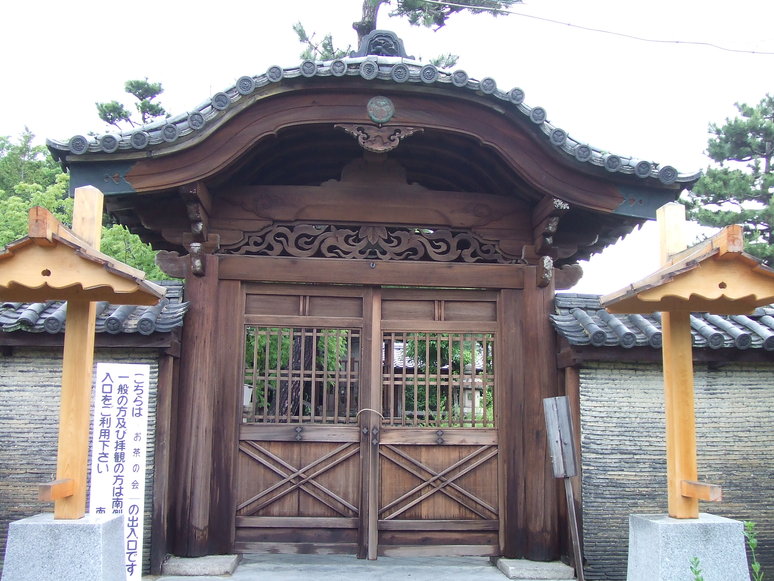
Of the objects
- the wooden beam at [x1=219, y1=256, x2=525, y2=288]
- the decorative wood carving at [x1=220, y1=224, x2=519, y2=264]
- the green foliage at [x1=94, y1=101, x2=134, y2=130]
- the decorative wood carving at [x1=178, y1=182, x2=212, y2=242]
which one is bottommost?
the wooden beam at [x1=219, y1=256, x2=525, y2=288]

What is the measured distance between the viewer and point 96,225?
5.32 m

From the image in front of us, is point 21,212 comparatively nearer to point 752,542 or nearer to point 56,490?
point 56,490

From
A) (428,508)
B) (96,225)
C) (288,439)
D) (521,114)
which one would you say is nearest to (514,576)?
(428,508)

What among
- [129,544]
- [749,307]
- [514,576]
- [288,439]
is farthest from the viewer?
[288,439]

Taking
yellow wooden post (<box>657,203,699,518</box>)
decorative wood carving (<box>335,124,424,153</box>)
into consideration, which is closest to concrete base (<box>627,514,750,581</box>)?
yellow wooden post (<box>657,203,699,518</box>)

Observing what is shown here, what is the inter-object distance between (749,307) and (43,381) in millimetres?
6504

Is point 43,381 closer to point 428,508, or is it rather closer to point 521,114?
point 428,508

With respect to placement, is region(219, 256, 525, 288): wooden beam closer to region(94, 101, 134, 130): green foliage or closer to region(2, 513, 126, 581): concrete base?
region(2, 513, 126, 581): concrete base

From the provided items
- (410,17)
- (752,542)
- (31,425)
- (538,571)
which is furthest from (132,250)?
(752,542)

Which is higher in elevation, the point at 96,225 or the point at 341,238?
the point at 341,238

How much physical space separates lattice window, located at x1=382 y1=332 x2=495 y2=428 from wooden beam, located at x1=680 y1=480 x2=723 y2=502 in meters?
3.00

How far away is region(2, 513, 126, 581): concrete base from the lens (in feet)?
15.3

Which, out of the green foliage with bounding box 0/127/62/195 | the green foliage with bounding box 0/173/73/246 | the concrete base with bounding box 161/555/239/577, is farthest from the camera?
the green foliage with bounding box 0/127/62/195

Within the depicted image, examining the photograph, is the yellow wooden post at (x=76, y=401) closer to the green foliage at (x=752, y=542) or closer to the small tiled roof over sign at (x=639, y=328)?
the small tiled roof over sign at (x=639, y=328)
